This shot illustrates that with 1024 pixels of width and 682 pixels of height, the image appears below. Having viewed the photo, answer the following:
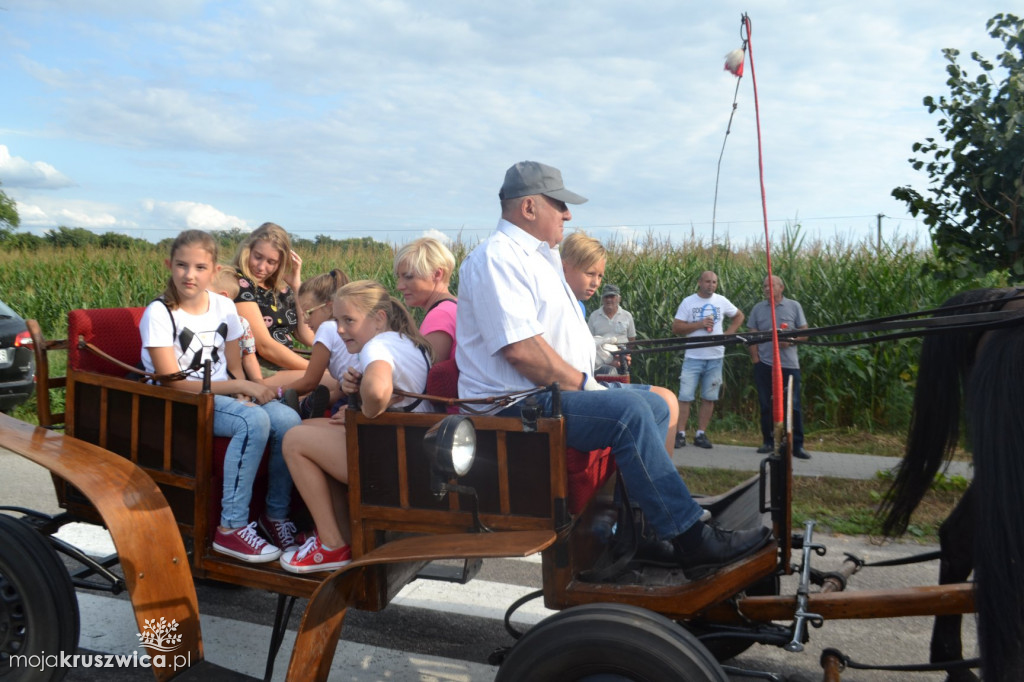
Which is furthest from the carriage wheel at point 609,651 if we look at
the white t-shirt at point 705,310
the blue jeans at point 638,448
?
the white t-shirt at point 705,310

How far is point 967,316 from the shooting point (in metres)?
2.71

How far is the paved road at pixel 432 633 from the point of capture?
3.31 meters

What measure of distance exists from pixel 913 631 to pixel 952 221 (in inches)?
92.1

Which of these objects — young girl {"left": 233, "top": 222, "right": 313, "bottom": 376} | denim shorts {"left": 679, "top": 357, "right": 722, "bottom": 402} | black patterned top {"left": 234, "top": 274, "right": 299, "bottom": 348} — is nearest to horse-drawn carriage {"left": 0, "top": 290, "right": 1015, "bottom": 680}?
young girl {"left": 233, "top": 222, "right": 313, "bottom": 376}

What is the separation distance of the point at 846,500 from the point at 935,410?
3061mm

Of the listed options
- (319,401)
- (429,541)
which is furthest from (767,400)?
(429,541)

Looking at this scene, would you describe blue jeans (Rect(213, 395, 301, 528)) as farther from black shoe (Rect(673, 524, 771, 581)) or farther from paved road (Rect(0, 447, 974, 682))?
black shoe (Rect(673, 524, 771, 581))

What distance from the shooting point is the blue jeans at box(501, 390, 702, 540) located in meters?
2.56

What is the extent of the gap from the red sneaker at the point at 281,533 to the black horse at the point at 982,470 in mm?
2328

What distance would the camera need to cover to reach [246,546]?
9.52 feet

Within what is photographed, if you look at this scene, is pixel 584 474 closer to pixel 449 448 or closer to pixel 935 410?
pixel 449 448

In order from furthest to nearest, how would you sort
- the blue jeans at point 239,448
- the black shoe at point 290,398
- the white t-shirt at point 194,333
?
1. the black shoe at point 290,398
2. the white t-shirt at point 194,333
3. the blue jeans at point 239,448

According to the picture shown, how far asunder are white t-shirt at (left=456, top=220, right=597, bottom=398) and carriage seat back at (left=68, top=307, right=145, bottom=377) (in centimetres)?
155

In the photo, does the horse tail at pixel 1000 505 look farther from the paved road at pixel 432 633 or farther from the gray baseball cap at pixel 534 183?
the gray baseball cap at pixel 534 183
